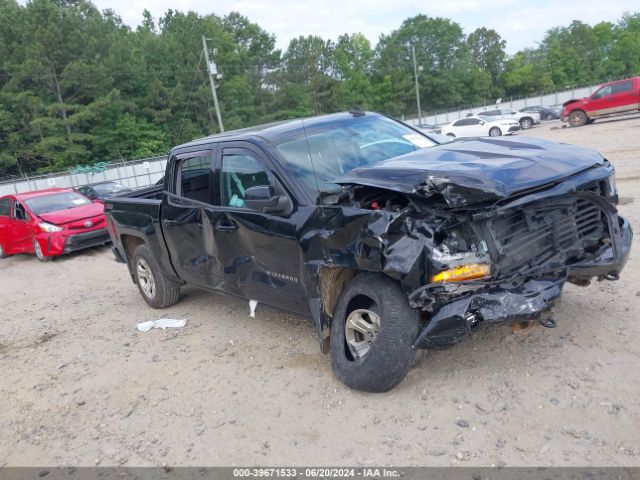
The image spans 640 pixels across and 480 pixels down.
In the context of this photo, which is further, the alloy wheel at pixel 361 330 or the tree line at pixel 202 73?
the tree line at pixel 202 73

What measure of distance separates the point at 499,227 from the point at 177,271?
3569 millimetres

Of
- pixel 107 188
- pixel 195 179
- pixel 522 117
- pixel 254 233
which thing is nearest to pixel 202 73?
pixel 522 117

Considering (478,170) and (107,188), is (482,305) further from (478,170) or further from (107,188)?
(107,188)

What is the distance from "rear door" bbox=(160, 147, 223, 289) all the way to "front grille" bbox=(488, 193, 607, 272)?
258 centimetres

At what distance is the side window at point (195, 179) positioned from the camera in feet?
16.5

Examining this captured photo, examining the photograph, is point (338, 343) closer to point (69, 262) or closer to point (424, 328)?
point (424, 328)

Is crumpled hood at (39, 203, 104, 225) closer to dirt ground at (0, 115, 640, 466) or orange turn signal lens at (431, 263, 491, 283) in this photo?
dirt ground at (0, 115, 640, 466)

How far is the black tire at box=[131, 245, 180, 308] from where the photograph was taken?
6227mm

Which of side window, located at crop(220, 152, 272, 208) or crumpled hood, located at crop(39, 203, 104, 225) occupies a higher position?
side window, located at crop(220, 152, 272, 208)

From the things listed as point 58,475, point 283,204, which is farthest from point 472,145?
point 58,475

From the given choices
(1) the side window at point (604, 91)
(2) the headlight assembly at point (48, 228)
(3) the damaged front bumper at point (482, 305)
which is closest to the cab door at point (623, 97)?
(1) the side window at point (604, 91)

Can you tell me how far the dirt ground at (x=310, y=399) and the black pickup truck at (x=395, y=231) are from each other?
0.38 meters

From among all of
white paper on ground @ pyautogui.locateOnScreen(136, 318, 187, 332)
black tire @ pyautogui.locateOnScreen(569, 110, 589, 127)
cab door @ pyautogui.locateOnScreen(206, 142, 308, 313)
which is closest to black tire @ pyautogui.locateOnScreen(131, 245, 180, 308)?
white paper on ground @ pyautogui.locateOnScreen(136, 318, 187, 332)

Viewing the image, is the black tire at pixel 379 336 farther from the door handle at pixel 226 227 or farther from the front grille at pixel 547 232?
the door handle at pixel 226 227
